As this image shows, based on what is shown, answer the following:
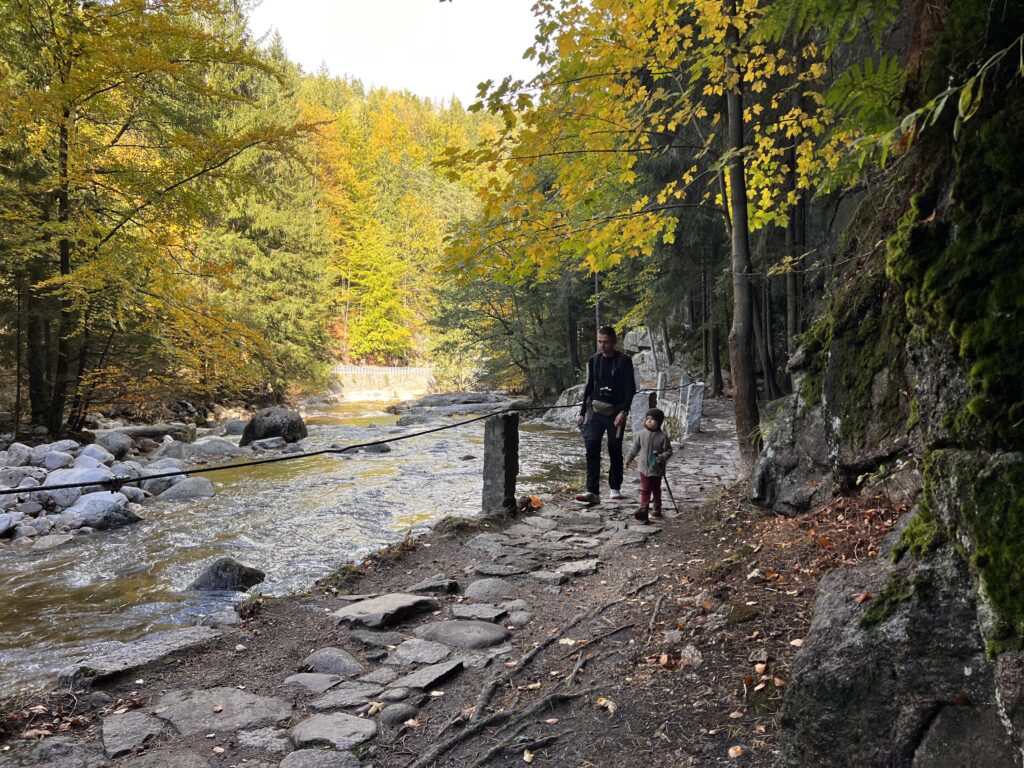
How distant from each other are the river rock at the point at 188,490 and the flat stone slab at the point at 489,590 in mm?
7105

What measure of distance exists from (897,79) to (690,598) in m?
3.08

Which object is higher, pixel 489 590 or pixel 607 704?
pixel 607 704

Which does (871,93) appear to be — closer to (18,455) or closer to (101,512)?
(101,512)

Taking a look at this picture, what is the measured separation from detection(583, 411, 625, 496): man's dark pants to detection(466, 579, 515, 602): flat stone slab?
268 centimetres

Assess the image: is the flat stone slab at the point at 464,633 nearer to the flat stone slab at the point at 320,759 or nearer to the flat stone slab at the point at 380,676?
the flat stone slab at the point at 380,676

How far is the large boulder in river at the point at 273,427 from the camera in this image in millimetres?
17156

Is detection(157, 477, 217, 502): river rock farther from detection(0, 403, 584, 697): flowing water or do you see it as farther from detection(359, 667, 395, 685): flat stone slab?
detection(359, 667, 395, 685): flat stone slab

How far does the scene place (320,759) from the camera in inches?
110

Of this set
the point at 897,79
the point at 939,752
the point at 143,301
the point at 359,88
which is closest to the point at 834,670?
the point at 939,752

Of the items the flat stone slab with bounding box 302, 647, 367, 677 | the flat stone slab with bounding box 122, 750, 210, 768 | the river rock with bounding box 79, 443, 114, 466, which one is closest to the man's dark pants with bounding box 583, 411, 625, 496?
the flat stone slab with bounding box 302, 647, 367, 677

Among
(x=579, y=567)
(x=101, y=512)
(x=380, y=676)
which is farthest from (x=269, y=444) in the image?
(x=380, y=676)

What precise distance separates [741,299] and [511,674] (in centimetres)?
459

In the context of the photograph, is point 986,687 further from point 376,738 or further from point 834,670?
point 376,738

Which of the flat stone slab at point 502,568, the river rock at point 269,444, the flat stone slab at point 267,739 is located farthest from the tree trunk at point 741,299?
the river rock at point 269,444
